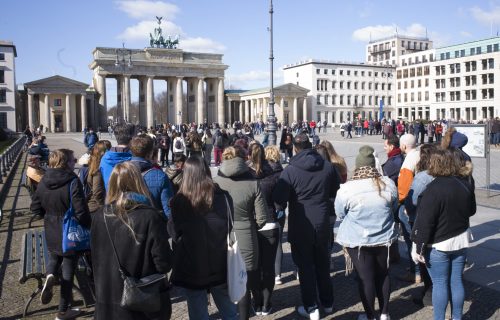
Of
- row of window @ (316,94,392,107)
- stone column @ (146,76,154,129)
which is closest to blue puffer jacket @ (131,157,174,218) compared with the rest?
stone column @ (146,76,154,129)

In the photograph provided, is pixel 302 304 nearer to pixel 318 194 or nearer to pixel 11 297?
pixel 318 194

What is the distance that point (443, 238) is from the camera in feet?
15.3

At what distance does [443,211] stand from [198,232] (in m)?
2.40

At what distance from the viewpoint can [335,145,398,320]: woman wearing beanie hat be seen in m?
4.92

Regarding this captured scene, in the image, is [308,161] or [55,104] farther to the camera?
[55,104]

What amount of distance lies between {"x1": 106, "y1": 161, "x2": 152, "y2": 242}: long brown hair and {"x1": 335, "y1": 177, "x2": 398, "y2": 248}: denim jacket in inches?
88.9

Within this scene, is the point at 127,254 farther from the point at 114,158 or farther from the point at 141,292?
the point at 114,158

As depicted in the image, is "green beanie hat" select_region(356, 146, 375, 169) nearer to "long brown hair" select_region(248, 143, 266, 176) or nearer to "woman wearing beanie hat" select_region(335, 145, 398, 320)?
"woman wearing beanie hat" select_region(335, 145, 398, 320)

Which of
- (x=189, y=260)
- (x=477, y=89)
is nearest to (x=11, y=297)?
(x=189, y=260)

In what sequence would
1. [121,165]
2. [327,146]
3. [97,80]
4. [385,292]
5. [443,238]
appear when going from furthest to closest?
[97,80] < [327,146] < [385,292] < [443,238] < [121,165]

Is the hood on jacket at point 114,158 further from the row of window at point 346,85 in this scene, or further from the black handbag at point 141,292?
the row of window at point 346,85

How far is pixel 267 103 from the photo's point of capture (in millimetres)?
88688

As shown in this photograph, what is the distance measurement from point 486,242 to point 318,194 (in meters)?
4.59

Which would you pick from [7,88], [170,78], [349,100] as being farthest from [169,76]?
[349,100]
